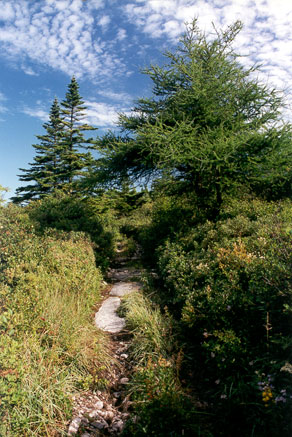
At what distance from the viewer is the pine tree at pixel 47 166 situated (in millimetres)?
15711

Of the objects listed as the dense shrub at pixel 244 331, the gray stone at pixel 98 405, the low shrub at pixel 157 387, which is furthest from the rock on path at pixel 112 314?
the gray stone at pixel 98 405

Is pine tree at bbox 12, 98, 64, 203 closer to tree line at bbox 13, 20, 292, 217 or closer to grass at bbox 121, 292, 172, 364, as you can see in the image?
tree line at bbox 13, 20, 292, 217

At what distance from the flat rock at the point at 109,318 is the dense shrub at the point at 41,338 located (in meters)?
0.29

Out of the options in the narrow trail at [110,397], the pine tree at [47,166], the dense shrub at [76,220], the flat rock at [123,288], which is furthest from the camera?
the pine tree at [47,166]

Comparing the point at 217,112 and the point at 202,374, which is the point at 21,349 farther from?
the point at 217,112

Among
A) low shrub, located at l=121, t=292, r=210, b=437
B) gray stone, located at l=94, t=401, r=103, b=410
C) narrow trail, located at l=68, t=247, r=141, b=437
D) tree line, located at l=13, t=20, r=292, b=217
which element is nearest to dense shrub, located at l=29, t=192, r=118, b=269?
tree line, located at l=13, t=20, r=292, b=217

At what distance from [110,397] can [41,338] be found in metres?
1.22

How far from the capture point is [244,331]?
3.59 metres

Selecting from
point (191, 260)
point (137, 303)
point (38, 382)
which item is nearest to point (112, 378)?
point (38, 382)

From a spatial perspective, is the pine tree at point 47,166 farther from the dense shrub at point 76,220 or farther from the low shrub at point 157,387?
the low shrub at point 157,387

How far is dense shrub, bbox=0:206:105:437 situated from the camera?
294 cm

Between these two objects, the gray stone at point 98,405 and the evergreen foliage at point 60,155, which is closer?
the gray stone at point 98,405

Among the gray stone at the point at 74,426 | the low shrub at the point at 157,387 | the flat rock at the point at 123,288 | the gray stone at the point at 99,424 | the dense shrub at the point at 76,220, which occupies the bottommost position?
the gray stone at the point at 99,424

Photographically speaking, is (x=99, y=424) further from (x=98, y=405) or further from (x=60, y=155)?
(x=60, y=155)
